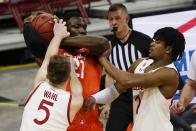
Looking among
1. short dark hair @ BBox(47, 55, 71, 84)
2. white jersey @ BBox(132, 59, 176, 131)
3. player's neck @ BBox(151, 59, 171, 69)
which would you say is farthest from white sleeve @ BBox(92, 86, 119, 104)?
short dark hair @ BBox(47, 55, 71, 84)

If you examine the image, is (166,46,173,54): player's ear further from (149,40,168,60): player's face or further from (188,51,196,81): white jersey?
(188,51,196,81): white jersey

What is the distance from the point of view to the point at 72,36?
4.26 m

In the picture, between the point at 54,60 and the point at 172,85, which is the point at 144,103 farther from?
the point at 54,60

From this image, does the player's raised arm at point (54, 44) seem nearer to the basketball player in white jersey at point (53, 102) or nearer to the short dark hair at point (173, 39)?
the basketball player in white jersey at point (53, 102)

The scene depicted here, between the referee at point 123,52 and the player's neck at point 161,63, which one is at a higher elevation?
the player's neck at point 161,63

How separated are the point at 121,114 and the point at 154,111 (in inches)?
44.6

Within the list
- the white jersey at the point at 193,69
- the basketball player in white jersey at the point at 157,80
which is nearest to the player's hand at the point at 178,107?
the white jersey at the point at 193,69

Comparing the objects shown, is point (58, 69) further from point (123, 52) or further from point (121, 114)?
point (123, 52)

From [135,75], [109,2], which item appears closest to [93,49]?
[135,75]

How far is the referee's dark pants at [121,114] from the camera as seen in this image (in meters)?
4.95

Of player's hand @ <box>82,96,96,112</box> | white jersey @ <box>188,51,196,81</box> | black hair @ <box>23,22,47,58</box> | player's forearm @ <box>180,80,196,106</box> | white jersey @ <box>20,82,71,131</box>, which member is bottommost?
player's forearm @ <box>180,80,196,106</box>

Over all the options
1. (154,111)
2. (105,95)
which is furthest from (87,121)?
(154,111)

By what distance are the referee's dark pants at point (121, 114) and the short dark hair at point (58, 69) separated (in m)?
1.41

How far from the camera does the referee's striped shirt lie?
16.9ft
